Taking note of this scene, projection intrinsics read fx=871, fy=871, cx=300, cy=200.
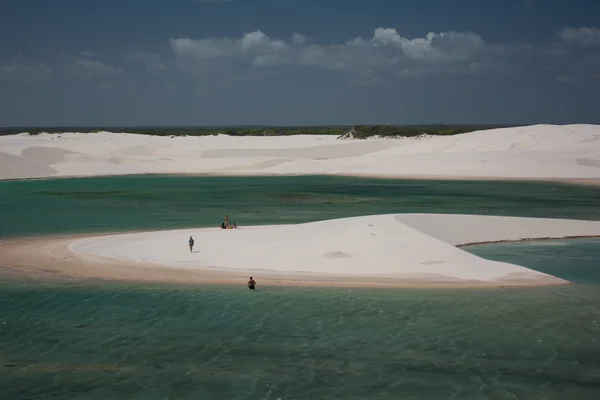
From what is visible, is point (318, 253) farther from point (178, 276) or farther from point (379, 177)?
point (379, 177)

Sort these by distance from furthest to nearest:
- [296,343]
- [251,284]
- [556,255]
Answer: [556,255], [251,284], [296,343]

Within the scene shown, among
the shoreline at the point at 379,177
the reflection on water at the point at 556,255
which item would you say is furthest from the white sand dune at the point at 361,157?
the reflection on water at the point at 556,255

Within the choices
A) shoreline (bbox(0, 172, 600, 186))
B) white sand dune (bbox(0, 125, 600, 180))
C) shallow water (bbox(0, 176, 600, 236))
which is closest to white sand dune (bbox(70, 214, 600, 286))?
shallow water (bbox(0, 176, 600, 236))

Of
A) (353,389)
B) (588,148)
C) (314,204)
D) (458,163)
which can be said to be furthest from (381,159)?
(353,389)

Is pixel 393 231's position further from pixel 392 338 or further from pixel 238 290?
pixel 392 338

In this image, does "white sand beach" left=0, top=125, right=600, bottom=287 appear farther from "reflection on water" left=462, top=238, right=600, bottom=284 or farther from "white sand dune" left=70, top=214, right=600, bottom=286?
"reflection on water" left=462, top=238, right=600, bottom=284

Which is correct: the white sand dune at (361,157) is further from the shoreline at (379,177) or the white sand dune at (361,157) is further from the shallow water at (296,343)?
the shallow water at (296,343)

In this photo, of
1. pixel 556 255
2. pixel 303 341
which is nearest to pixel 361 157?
pixel 556 255
